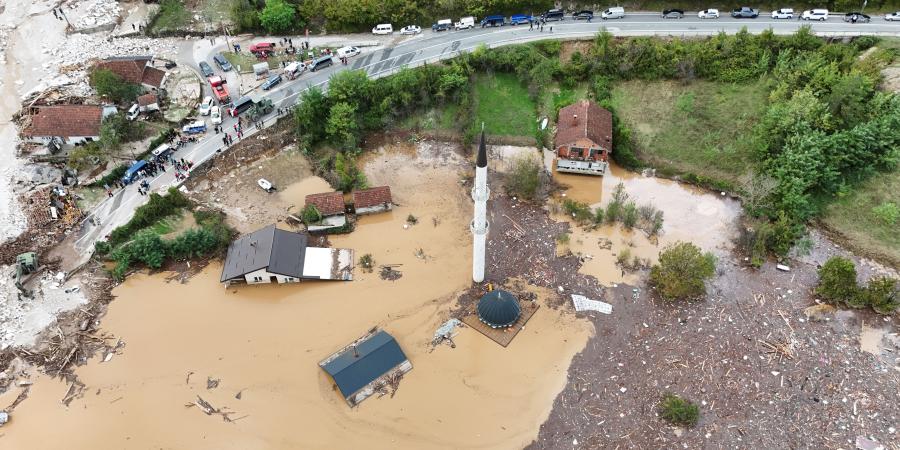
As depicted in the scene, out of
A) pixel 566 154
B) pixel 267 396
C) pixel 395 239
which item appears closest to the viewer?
pixel 267 396

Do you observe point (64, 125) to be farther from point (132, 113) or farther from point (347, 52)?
point (347, 52)

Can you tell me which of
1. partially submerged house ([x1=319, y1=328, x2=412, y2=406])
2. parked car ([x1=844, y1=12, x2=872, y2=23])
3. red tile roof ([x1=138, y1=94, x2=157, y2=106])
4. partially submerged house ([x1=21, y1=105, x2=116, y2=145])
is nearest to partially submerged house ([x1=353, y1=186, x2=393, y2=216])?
partially submerged house ([x1=319, y1=328, x2=412, y2=406])

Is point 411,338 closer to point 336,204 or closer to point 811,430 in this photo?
point 336,204

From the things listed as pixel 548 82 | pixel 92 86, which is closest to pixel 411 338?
pixel 548 82

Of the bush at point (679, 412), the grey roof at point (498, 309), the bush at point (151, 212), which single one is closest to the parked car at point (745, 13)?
the grey roof at point (498, 309)

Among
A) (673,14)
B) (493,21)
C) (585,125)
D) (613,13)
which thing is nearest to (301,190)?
(585,125)

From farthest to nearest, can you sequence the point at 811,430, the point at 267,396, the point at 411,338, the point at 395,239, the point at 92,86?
the point at 92,86 → the point at 395,239 → the point at 411,338 → the point at 267,396 → the point at 811,430
